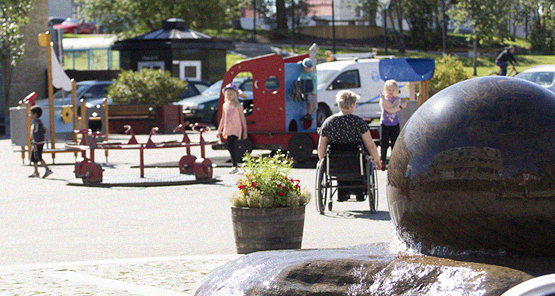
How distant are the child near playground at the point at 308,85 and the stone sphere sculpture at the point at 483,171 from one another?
1250 centimetres

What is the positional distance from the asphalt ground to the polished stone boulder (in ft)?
4.01

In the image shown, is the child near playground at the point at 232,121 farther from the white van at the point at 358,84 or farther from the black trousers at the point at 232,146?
the white van at the point at 358,84

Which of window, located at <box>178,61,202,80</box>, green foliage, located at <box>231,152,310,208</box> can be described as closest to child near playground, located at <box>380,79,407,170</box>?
green foliage, located at <box>231,152,310,208</box>

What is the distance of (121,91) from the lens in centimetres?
2853

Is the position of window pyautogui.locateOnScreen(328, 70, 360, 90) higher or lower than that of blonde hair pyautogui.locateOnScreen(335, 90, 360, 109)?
lower

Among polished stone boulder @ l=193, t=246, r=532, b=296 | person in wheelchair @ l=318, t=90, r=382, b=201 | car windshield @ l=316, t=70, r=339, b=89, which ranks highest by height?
car windshield @ l=316, t=70, r=339, b=89

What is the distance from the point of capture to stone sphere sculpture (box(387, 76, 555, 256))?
4.39m

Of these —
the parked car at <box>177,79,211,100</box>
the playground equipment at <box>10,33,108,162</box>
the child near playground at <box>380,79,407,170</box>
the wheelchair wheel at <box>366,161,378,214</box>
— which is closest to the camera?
the wheelchair wheel at <box>366,161,378,214</box>

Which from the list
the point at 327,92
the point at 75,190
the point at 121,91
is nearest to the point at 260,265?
the point at 75,190

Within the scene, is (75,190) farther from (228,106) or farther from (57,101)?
(57,101)

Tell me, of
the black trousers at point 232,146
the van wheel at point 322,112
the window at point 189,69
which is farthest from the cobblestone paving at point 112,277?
the window at point 189,69

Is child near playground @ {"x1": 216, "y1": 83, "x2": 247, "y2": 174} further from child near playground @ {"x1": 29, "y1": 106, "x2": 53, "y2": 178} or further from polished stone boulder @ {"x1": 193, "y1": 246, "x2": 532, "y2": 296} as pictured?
polished stone boulder @ {"x1": 193, "y1": 246, "x2": 532, "y2": 296}

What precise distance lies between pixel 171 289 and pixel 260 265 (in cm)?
133

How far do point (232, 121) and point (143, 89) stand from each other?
1402 centimetres
